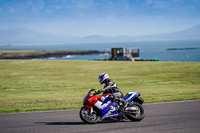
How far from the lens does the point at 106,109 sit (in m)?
9.43

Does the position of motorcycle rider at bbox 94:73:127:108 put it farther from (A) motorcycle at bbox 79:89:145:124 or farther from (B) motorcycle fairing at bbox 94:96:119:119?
(B) motorcycle fairing at bbox 94:96:119:119

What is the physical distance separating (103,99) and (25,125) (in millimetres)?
2970

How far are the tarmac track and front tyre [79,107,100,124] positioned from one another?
0.59 ft

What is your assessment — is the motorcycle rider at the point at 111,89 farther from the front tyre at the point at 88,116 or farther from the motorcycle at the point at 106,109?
the front tyre at the point at 88,116

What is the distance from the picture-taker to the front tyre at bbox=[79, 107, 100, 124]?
9339 mm

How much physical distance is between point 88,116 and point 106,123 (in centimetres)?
73

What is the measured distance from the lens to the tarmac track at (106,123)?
849cm

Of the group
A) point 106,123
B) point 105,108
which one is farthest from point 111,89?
point 106,123

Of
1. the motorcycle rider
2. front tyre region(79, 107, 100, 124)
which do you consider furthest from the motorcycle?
the motorcycle rider

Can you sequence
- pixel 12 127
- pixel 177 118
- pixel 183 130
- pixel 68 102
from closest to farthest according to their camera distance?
pixel 183 130, pixel 12 127, pixel 177 118, pixel 68 102

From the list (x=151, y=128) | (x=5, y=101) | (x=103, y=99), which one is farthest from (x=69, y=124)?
(x=5, y=101)

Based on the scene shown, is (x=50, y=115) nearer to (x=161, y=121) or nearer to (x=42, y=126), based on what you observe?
(x=42, y=126)

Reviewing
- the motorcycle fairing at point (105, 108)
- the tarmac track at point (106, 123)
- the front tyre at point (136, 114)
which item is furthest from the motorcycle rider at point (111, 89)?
the tarmac track at point (106, 123)

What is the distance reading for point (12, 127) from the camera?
9188 millimetres
